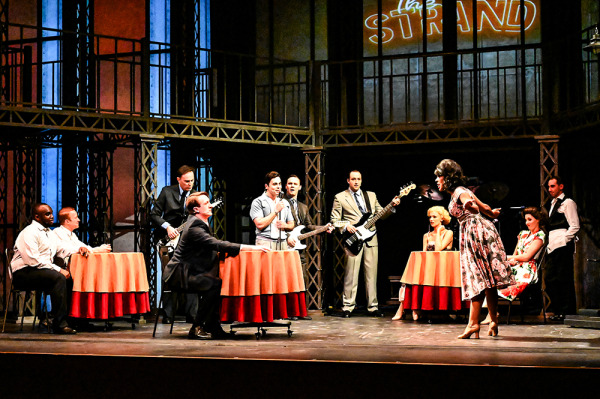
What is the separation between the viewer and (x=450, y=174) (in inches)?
331

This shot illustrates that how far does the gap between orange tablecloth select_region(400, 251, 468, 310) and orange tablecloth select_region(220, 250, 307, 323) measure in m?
2.22

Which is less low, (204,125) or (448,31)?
(448,31)

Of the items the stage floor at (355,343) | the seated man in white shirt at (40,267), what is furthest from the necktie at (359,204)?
the seated man in white shirt at (40,267)

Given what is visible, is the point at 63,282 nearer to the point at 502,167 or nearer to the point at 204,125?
the point at 204,125

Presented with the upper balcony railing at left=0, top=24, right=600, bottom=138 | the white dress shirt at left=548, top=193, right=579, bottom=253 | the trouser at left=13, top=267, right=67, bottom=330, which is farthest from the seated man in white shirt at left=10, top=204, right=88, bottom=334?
the white dress shirt at left=548, top=193, right=579, bottom=253

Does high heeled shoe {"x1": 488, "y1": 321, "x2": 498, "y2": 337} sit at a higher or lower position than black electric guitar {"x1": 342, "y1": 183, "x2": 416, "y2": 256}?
lower

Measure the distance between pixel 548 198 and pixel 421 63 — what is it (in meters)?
3.38

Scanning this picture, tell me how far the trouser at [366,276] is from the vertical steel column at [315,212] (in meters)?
0.56

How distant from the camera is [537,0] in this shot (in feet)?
43.8

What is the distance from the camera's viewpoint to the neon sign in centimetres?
1347

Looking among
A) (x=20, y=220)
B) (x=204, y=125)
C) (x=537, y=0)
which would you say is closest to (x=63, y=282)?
(x=20, y=220)

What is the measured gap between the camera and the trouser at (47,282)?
938cm

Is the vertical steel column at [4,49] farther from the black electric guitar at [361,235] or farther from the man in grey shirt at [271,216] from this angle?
the black electric guitar at [361,235]

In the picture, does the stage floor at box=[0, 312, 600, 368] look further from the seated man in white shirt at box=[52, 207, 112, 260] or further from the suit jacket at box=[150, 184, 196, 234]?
the suit jacket at box=[150, 184, 196, 234]
